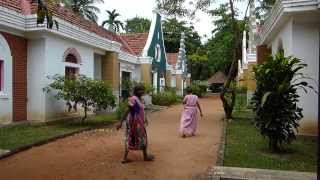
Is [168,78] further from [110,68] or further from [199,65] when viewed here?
[199,65]

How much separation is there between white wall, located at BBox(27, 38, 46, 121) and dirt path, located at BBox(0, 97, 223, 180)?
3010 millimetres

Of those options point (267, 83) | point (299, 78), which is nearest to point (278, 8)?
point (299, 78)

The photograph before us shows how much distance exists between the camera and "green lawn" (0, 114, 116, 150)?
10.3m

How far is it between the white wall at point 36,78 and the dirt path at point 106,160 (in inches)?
118

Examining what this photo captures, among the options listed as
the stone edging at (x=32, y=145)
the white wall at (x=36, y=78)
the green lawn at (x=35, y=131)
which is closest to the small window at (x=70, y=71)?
the white wall at (x=36, y=78)

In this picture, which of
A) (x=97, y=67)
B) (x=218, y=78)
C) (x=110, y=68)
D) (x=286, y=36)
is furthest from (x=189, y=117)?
(x=218, y=78)

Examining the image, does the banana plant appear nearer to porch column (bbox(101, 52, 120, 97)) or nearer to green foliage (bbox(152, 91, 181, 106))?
porch column (bbox(101, 52, 120, 97))

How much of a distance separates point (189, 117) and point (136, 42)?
649 inches

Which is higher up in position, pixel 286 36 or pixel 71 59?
pixel 286 36

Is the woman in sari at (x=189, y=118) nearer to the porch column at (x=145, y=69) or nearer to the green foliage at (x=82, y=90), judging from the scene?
the green foliage at (x=82, y=90)

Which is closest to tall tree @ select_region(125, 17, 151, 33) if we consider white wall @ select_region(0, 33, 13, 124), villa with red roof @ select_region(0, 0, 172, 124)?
villa with red roof @ select_region(0, 0, 172, 124)

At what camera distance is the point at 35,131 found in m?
12.3

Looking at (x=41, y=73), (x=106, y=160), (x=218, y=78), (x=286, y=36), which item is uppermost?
(x=286, y=36)

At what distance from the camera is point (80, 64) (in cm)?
1728
